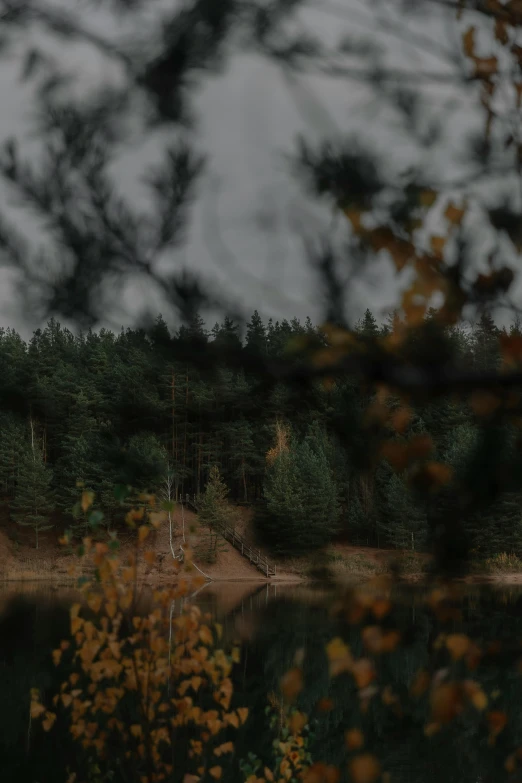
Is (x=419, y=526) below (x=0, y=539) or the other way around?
below

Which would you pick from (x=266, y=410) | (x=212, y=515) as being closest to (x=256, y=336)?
(x=266, y=410)

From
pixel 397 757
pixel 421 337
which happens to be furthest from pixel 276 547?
pixel 397 757

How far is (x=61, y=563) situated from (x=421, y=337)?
3534 cm

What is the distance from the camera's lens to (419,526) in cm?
207

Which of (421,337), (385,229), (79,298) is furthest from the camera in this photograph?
(79,298)

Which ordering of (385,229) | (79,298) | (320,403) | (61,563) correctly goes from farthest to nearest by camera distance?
(61,563), (79,298), (320,403), (385,229)

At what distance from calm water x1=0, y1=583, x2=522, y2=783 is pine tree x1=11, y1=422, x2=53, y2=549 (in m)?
12.6

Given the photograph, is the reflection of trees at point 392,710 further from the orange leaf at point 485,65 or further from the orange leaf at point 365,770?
the orange leaf at point 485,65

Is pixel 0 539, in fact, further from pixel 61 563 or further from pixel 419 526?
pixel 419 526

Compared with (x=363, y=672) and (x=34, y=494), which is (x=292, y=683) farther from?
(x=34, y=494)

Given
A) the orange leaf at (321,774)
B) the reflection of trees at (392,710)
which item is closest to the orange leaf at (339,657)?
the orange leaf at (321,774)

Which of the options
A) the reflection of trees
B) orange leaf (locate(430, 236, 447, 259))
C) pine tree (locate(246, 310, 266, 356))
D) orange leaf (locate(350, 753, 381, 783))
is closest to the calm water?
the reflection of trees

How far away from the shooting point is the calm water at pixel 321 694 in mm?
10305

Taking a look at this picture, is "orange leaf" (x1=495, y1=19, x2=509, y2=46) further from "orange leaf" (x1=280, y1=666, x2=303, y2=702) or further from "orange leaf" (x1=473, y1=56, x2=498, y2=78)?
"orange leaf" (x1=280, y1=666, x2=303, y2=702)
